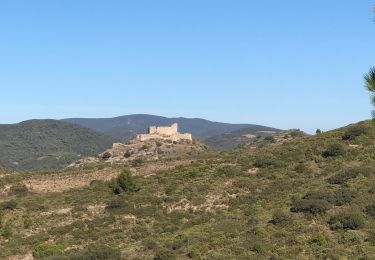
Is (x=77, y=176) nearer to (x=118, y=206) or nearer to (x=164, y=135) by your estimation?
(x=118, y=206)

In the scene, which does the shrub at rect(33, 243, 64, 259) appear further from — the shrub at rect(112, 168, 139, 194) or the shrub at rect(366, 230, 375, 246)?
the shrub at rect(366, 230, 375, 246)

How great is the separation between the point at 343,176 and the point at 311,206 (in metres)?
8.54

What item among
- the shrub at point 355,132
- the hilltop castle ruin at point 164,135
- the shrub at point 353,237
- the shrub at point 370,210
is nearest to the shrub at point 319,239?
the shrub at point 353,237

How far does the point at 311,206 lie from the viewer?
3325cm

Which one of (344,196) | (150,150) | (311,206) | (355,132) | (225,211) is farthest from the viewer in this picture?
(150,150)

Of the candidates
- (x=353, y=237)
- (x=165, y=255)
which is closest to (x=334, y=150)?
(x=353, y=237)

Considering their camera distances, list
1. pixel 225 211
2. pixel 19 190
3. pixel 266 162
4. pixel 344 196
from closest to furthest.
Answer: pixel 344 196, pixel 225 211, pixel 266 162, pixel 19 190

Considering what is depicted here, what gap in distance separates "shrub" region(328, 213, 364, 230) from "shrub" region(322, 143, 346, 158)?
853 inches

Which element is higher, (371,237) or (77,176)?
(77,176)

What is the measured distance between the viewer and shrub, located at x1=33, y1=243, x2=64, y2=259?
107 ft

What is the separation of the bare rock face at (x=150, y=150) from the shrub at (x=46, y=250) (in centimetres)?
6052

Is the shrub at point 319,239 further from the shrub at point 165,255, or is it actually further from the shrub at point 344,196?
the shrub at point 165,255

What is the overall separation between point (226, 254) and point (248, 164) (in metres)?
27.2

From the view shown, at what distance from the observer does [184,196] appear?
45.1 m
